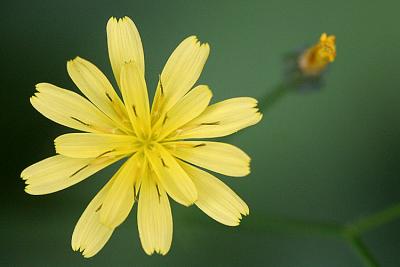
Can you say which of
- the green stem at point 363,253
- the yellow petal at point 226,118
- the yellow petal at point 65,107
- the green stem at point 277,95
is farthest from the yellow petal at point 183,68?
the green stem at point 363,253

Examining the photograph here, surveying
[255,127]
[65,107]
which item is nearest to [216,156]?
[65,107]

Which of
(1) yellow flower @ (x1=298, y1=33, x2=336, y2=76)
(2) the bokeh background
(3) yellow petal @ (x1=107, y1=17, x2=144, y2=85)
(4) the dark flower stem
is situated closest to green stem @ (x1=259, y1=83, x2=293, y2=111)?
(4) the dark flower stem

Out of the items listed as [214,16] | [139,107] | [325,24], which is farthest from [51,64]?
[325,24]

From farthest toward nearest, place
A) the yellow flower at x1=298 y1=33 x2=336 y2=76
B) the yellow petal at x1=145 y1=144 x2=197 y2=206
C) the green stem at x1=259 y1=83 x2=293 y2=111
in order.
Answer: the green stem at x1=259 y1=83 x2=293 y2=111, the yellow flower at x1=298 y1=33 x2=336 y2=76, the yellow petal at x1=145 y1=144 x2=197 y2=206

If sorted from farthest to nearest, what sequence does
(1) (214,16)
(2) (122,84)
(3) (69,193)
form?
(1) (214,16), (3) (69,193), (2) (122,84)

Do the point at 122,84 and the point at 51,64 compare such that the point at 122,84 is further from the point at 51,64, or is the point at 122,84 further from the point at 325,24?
the point at 325,24

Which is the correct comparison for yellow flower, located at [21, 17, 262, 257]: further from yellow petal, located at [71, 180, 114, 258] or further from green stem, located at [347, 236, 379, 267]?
green stem, located at [347, 236, 379, 267]

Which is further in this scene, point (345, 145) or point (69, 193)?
point (345, 145)
